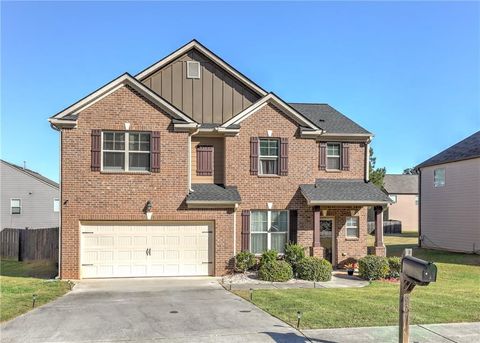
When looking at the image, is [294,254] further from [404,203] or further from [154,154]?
[404,203]

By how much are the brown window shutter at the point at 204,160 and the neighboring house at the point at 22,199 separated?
22894 mm

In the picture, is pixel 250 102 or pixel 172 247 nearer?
pixel 172 247

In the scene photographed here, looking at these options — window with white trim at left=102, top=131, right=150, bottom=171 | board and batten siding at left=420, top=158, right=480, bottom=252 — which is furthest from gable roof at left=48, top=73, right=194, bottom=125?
board and batten siding at left=420, top=158, right=480, bottom=252

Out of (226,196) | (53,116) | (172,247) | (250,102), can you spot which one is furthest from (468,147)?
(53,116)

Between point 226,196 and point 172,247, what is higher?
point 226,196

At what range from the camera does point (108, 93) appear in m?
17.5

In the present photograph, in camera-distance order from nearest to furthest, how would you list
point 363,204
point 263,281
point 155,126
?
point 263,281
point 155,126
point 363,204

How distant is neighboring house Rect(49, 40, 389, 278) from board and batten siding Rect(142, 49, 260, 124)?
0.14 feet

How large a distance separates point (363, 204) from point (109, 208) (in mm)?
10181

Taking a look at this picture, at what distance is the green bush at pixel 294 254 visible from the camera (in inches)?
710

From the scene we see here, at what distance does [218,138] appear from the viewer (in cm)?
1925

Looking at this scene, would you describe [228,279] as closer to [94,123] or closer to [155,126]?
[155,126]

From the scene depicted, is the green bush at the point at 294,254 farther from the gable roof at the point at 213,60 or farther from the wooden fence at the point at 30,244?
the wooden fence at the point at 30,244

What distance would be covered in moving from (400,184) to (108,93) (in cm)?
4399
